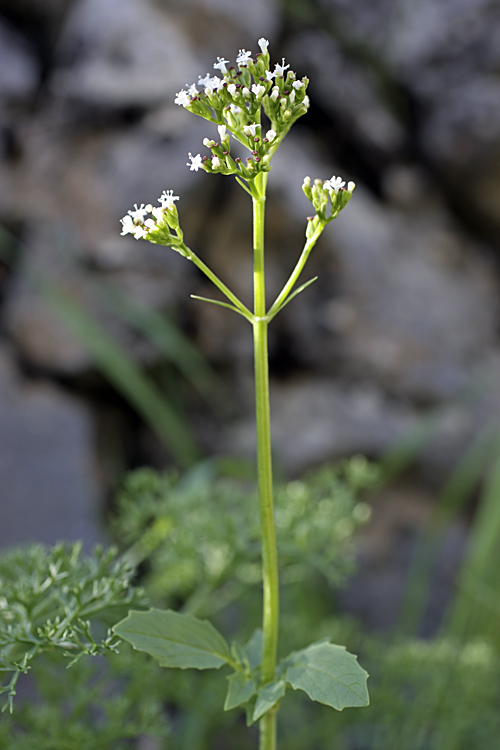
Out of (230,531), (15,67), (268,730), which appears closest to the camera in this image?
(268,730)

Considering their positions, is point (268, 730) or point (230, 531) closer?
point (268, 730)

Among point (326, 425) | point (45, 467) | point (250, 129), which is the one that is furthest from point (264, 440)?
point (326, 425)

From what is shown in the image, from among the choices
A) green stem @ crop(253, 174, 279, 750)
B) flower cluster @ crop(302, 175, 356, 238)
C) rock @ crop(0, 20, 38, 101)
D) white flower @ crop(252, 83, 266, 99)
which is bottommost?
green stem @ crop(253, 174, 279, 750)

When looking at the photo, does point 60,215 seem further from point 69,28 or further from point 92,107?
point 69,28

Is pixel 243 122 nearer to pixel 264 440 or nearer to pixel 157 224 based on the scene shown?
pixel 157 224

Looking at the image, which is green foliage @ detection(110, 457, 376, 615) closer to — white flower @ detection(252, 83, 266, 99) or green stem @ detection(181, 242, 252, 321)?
green stem @ detection(181, 242, 252, 321)

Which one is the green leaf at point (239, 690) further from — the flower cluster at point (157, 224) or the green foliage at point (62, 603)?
the flower cluster at point (157, 224)

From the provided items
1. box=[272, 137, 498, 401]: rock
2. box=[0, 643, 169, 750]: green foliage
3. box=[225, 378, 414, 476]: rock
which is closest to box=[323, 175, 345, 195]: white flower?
box=[0, 643, 169, 750]: green foliage
